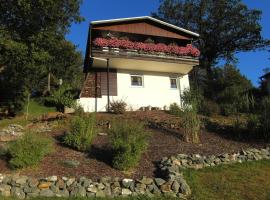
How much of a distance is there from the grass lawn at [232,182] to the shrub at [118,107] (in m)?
9.50

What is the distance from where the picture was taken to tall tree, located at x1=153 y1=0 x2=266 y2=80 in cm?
3531

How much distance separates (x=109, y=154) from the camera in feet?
37.7

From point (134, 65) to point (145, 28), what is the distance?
3.55 meters

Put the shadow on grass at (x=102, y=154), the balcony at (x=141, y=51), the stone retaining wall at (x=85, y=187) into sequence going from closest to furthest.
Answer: the stone retaining wall at (x=85, y=187)
the shadow on grass at (x=102, y=154)
the balcony at (x=141, y=51)

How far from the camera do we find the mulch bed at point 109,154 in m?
9.91

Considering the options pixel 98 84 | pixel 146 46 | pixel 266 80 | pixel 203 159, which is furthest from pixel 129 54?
pixel 266 80

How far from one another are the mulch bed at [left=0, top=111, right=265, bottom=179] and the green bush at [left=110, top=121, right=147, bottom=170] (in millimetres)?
272

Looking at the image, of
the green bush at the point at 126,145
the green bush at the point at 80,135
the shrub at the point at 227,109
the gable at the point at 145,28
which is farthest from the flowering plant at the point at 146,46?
the green bush at the point at 126,145

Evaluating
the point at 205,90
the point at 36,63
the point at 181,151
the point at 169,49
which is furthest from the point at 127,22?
the point at 181,151

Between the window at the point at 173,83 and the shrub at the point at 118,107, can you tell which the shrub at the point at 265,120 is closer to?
the shrub at the point at 118,107

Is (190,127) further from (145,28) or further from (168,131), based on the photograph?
(145,28)

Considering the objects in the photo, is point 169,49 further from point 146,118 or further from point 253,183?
point 253,183

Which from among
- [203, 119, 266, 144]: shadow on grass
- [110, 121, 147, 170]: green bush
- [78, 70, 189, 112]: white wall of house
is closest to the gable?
[78, 70, 189, 112]: white wall of house

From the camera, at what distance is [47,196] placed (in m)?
8.58
